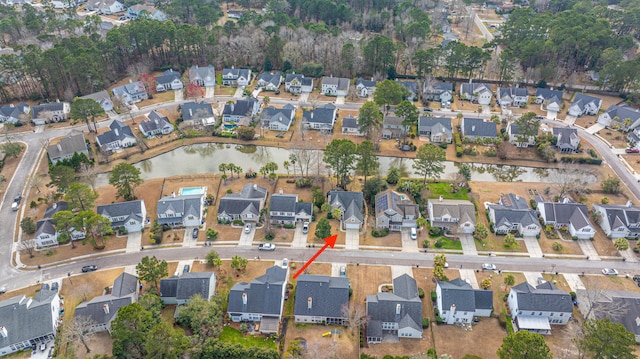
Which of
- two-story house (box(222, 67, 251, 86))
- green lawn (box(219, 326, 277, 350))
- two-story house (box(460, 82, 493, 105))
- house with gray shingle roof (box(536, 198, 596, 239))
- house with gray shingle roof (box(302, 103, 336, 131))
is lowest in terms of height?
green lawn (box(219, 326, 277, 350))

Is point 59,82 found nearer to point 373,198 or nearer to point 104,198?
point 104,198

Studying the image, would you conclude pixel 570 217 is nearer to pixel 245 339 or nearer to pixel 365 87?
pixel 245 339

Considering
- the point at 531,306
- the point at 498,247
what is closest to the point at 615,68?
the point at 498,247

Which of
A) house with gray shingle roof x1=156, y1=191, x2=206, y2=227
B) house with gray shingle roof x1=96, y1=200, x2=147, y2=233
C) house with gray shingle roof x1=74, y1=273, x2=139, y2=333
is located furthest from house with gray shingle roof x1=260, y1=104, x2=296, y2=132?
house with gray shingle roof x1=74, y1=273, x2=139, y2=333

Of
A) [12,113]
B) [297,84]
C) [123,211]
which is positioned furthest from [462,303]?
[12,113]

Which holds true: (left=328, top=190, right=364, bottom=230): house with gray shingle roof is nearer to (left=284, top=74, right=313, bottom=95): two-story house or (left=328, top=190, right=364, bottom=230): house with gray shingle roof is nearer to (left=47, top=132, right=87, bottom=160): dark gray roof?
(left=284, top=74, right=313, bottom=95): two-story house

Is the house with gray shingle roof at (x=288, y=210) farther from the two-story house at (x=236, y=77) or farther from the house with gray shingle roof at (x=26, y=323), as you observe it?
the two-story house at (x=236, y=77)
